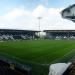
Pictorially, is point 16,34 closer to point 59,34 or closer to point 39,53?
point 59,34

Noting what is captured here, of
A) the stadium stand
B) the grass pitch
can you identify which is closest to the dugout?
the stadium stand

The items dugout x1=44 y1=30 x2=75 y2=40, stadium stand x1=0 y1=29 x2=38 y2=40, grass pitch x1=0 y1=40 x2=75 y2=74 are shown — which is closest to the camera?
A: grass pitch x1=0 y1=40 x2=75 y2=74

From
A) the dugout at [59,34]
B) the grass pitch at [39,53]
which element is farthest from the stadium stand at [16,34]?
the grass pitch at [39,53]

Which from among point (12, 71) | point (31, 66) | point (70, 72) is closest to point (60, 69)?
point (70, 72)

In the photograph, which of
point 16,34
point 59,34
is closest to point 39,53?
point 16,34

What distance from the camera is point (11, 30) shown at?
10950 centimetres

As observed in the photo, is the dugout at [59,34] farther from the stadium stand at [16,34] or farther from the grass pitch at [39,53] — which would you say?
the grass pitch at [39,53]

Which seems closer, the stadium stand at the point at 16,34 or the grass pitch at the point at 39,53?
the grass pitch at the point at 39,53

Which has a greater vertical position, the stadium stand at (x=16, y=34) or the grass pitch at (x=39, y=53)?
the grass pitch at (x=39, y=53)

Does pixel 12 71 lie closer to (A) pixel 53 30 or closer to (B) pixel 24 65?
(B) pixel 24 65

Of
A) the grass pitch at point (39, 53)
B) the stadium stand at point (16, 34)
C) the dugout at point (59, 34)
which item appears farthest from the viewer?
the dugout at point (59, 34)

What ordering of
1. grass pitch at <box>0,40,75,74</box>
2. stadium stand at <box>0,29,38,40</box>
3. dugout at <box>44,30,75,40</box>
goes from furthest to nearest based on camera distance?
dugout at <box>44,30,75,40</box>
stadium stand at <box>0,29,38,40</box>
grass pitch at <box>0,40,75,74</box>

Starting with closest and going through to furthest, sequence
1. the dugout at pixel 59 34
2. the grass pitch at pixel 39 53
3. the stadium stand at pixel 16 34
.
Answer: the grass pitch at pixel 39 53 < the stadium stand at pixel 16 34 < the dugout at pixel 59 34

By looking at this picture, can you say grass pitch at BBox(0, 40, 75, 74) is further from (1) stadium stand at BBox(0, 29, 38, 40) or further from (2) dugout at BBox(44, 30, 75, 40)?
(2) dugout at BBox(44, 30, 75, 40)
